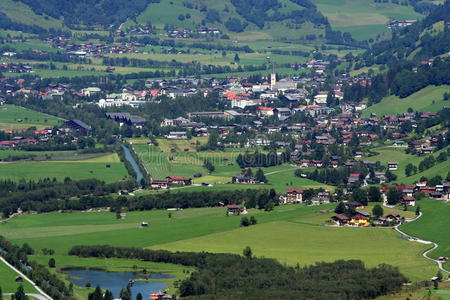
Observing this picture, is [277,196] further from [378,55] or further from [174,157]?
[378,55]

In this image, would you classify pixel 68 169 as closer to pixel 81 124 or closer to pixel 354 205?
pixel 81 124

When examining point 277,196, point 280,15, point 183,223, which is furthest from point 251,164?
point 280,15

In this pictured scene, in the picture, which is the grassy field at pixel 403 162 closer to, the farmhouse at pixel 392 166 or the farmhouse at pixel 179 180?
the farmhouse at pixel 392 166

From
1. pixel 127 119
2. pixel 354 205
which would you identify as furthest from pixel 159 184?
pixel 127 119

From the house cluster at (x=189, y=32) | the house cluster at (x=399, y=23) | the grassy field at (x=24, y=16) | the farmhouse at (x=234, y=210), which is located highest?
the grassy field at (x=24, y=16)

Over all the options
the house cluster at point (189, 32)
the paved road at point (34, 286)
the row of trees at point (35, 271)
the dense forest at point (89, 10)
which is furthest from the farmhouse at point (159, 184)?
the dense forest at point (89, 10)

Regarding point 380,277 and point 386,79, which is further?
point 386,79

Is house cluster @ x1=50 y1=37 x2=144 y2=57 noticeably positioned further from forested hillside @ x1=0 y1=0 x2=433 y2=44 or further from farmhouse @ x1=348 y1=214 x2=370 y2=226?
farmhouse @ x1=348 y1=214 x2=370 y2=226
